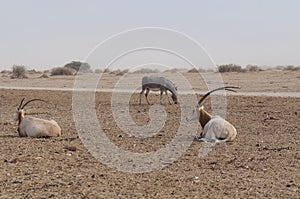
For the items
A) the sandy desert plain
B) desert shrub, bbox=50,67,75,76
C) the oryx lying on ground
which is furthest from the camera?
desert shrub, bbox=50,67,75,76

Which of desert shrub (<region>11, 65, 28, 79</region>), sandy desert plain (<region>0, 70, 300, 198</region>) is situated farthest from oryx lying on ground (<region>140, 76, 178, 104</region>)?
desert shrub (<region>11, 65, 28, 79</region>)

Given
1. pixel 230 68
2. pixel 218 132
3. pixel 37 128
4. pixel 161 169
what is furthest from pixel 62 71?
pixel 161 169

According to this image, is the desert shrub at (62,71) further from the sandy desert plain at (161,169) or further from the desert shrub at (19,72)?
the sandy desert plain at (161,169)

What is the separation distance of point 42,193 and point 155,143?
4899 mm

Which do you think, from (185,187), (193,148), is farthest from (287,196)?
(193,148)

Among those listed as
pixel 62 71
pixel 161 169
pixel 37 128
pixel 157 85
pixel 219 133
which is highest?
pixel 62 71

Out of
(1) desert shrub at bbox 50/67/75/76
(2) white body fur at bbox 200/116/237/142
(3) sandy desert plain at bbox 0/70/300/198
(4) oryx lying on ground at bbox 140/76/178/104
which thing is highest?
(1) desert shrub at bbox 50/67/75/76

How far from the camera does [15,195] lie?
6.97 metres

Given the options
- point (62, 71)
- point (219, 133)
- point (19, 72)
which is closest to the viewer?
point (219, 133)

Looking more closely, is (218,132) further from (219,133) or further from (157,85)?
(157,85)

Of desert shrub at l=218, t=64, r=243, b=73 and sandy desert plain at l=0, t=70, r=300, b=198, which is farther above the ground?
desert shrub at l=218, t=64, r=243, b=73

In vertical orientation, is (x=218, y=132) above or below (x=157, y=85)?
below

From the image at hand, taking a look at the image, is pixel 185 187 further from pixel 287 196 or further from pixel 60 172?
pixel 60 172

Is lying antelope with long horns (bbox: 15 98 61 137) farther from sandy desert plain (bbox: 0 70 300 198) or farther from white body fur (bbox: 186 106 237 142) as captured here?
white body fur (bbox: 186 106 237 142)
